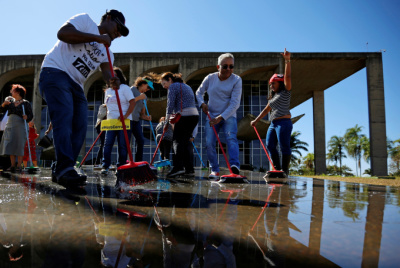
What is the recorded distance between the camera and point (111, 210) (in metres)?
1.55

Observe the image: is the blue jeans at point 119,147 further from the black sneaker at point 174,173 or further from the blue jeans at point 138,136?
the black sneaker at point 174,173

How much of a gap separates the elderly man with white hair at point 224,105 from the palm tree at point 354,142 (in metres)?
58.9

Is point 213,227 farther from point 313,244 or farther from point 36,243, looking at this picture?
point 36,243

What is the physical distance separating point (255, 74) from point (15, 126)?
15.2 m

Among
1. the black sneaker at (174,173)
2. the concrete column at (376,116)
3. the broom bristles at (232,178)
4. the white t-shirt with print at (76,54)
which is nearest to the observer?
the white t-shirt with print at (76,54)

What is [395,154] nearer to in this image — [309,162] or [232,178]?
[309,162]

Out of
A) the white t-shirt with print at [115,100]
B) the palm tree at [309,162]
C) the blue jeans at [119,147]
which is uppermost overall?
the white t-shirt with print at [115,100]

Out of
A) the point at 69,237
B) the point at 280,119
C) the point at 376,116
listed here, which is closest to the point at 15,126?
the point at 280,119

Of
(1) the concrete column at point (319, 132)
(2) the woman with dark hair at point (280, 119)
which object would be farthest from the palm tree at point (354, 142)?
(2) the woman with dark hair at point (280, 119)

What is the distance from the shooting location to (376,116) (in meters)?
15.5

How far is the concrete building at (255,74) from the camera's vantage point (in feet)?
51.2

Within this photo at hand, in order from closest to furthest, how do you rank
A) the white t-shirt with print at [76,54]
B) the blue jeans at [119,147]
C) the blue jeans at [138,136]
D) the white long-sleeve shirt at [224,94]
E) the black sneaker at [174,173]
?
1. the white t-shirt with print at [76,54]
2. the black sneaker at [174,173]
3. the white long-sleeve shirt at [224,94]
4. the blue jeans at [119,147]
5. the blue jeans at [138,136]

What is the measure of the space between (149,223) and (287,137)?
3.76m

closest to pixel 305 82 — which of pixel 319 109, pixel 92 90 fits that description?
pixel 319 109
